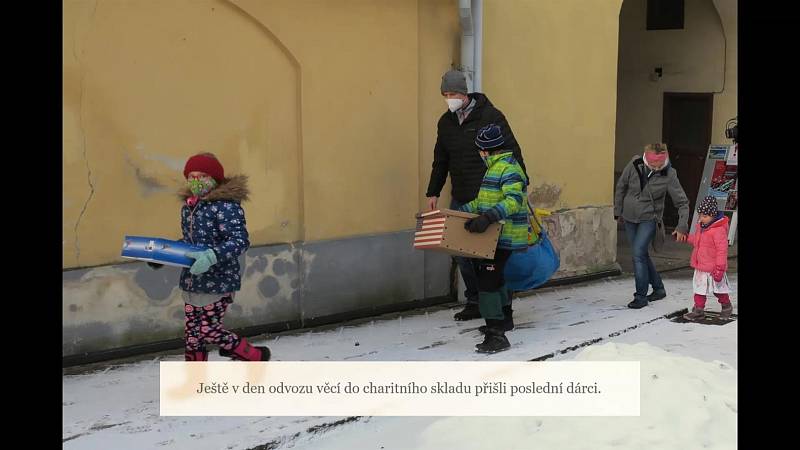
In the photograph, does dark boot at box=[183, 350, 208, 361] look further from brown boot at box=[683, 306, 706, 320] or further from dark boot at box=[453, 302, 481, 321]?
brown boot at box=[683, 306, 706, 320]

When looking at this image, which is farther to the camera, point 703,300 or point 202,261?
point 703,300

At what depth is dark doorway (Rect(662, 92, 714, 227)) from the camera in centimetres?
1230

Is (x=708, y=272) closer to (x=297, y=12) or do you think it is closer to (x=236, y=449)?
(x=297, y=12)

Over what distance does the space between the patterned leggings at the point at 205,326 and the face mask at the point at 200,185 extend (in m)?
0.61

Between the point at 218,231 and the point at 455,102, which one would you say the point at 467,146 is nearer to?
the point at 455,102

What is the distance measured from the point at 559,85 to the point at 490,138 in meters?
2.86

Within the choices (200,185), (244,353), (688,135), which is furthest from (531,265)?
(688,135)

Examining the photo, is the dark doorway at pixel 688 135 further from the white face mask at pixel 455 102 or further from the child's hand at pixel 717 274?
the white face mask at pixel 455 102

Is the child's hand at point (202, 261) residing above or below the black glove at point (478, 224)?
below

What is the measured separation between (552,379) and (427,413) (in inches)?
38.9

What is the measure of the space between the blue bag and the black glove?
794mm

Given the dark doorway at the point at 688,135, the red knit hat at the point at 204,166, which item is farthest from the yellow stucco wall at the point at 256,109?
the dark doorway at the point at 688,135

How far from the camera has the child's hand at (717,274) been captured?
23.4 ft

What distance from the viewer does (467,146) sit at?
6719 mm
